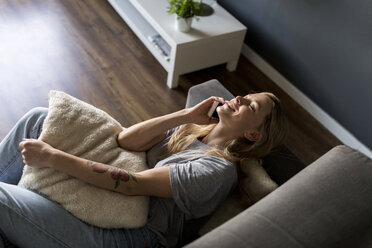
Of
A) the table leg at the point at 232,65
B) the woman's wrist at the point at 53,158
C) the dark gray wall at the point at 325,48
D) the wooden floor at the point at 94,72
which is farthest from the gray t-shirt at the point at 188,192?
the table leg at the point at 232,65

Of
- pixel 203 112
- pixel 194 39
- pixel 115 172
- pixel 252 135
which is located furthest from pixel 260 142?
pixel 194 39

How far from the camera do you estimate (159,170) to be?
126cm

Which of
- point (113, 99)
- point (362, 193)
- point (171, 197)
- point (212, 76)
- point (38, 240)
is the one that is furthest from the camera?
point (212, 76)

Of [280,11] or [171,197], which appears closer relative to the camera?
[171,197]

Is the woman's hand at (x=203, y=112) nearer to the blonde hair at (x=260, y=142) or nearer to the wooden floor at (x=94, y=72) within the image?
the blonde hair at (x=260, y=142)

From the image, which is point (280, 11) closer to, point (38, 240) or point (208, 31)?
point (208, 31)

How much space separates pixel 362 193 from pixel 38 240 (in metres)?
1.03

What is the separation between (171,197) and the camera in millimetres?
1252

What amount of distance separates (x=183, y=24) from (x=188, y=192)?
149cm

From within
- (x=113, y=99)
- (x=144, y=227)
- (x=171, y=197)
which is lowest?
(x=113, y=99)

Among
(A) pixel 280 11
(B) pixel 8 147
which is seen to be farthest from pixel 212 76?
(B) pixel 8 147

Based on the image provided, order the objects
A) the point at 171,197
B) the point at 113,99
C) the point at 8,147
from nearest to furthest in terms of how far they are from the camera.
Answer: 1. the point at 171,197
2. the point at 8,147
3. the point at 113,99

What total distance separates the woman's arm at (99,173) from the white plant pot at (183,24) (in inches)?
54.9

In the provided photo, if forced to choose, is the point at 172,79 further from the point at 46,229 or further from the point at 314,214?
the point at 314,214
